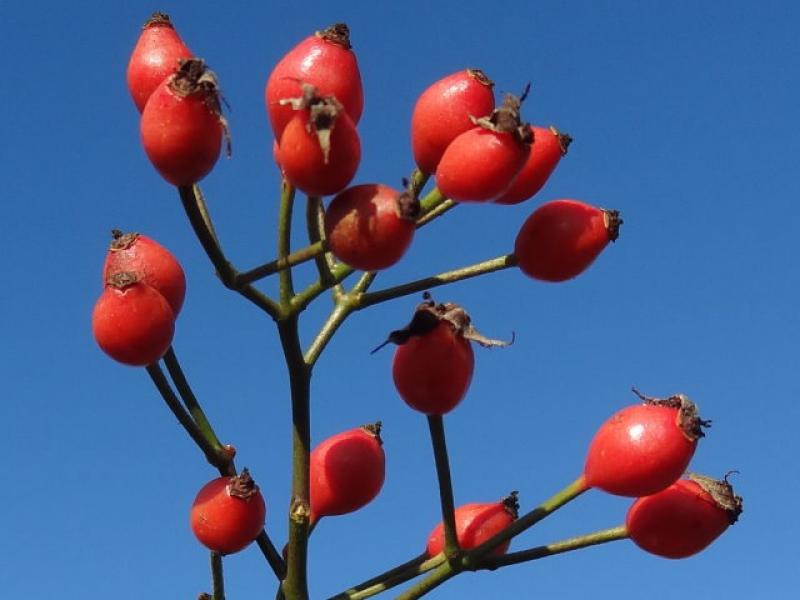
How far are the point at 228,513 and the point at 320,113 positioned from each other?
1.22m

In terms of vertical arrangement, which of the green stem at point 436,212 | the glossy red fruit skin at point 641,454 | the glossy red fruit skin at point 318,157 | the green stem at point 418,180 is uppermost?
the green stem at point 418,180

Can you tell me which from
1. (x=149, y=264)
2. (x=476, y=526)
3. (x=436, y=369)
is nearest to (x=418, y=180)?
(x=436, y=369)

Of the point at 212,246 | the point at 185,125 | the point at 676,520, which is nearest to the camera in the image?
the point at 185,125

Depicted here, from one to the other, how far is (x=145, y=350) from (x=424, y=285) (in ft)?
2.52

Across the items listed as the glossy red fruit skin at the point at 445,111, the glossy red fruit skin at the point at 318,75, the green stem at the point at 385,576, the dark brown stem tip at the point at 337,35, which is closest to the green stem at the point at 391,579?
the green stem at the point at 385,576

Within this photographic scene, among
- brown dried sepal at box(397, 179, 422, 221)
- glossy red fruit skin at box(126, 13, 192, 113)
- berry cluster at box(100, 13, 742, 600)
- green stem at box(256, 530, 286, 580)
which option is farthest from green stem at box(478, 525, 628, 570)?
glossy red fruit skin at box(126, 13, 192, 113)

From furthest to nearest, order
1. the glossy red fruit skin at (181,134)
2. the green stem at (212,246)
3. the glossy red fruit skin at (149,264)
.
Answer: the glossy red fruit skin at (149,264), the green stem at (212,246), the glossy red fruit skin at (181,134)

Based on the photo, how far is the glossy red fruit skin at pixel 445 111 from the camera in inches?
127

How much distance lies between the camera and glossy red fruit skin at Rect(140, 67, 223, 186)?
2891 millimetres

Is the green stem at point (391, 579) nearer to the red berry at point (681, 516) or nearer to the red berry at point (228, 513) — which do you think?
the red berry at point (228, 513)

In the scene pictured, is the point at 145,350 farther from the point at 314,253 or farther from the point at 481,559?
the point at 481,559

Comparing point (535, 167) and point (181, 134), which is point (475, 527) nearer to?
point (535, 167)

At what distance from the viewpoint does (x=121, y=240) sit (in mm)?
3393

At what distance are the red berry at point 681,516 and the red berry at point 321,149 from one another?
4.79 ft
